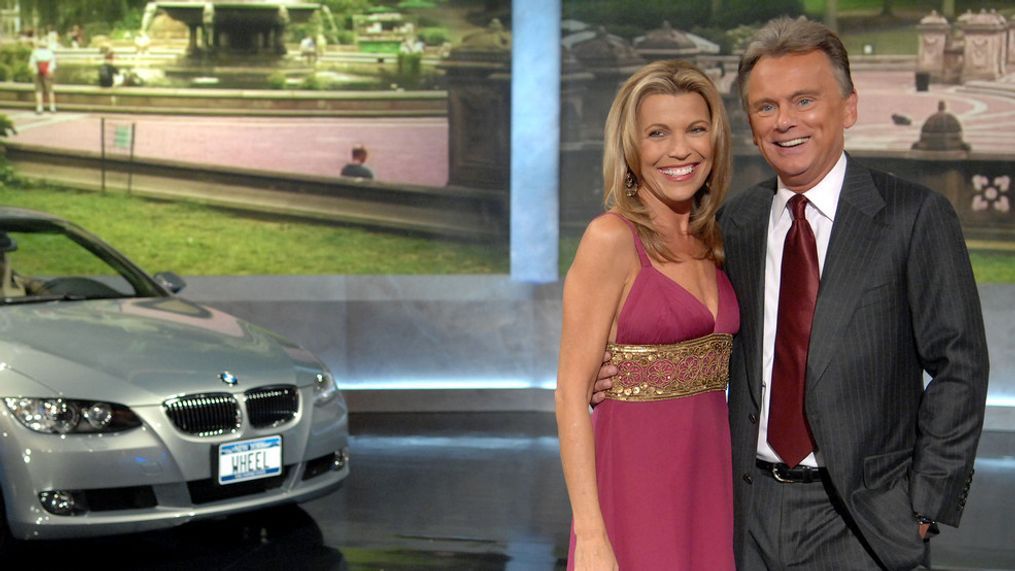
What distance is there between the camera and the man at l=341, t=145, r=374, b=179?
8.65 metres

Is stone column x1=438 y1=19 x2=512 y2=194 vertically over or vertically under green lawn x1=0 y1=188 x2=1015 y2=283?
over

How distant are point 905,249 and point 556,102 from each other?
19.4ft

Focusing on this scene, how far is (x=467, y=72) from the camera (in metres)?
8.39

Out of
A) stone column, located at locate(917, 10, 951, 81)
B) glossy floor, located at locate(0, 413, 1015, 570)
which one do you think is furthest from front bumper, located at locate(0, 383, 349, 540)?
stone column, located at locate(917, 10, 951, 81)

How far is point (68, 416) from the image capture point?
454 cm

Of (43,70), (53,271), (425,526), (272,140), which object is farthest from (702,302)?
(43,70)

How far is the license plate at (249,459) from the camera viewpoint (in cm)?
474

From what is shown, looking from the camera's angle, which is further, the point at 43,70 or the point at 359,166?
the point at 43,70

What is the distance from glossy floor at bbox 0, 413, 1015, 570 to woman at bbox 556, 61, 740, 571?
96.8 inches

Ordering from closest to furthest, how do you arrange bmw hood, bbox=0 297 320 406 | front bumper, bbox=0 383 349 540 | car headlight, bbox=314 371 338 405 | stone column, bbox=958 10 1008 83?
1. front bumper, bbox=0 383 349 540
2. bmw hood, bbox=0 297 320 406
3. car headlight, bbox=314 371 338 405
4. stone column, bbox=958 10 1008 83

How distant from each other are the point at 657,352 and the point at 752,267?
11.0 inches

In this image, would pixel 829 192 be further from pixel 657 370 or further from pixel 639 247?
pixel 657 370

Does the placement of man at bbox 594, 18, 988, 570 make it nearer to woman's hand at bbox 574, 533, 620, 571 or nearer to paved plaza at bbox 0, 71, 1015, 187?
woman's hand at bbox 574, 533, 620, 571

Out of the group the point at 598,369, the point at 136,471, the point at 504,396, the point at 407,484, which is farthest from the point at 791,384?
the point at 504,396
